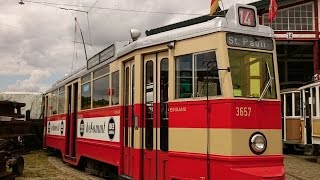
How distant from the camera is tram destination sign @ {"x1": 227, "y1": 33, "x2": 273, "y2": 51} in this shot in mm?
7102

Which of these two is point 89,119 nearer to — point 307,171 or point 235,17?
point 235,17

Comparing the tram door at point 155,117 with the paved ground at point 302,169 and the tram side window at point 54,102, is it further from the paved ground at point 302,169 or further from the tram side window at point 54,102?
the tram side window at point 54,102

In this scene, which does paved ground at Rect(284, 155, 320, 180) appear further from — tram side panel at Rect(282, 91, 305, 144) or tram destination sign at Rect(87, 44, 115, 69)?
tram destination sign at Rect(87, 44, 115, 69)

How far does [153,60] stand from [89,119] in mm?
4371

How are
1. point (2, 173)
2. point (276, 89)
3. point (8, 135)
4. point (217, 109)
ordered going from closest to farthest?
point (217, 109), point (276, 89), point (2, 173), point (8, 135)

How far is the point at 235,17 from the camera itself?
7.25 meters

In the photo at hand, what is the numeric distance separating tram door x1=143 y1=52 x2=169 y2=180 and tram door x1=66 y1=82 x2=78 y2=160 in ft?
20.8

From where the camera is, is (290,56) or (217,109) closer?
(217,109)

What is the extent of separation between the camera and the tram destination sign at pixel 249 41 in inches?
280

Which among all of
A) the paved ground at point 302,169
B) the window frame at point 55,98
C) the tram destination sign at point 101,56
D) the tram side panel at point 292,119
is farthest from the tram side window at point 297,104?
the tram destination sign at point 101,56

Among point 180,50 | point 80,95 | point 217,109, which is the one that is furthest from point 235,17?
point 80,95

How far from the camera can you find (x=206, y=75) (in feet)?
23.3

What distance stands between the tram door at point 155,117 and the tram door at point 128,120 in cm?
59

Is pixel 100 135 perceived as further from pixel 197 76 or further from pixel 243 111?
pixel 243 111
